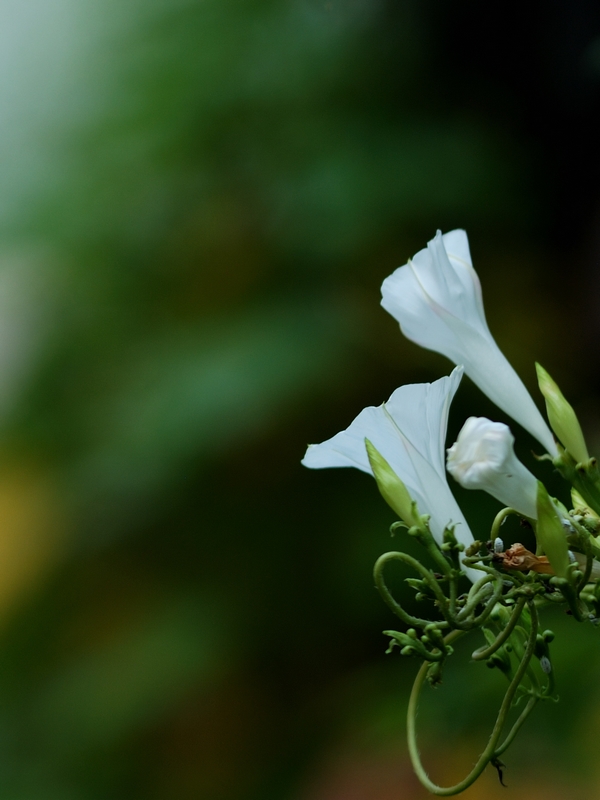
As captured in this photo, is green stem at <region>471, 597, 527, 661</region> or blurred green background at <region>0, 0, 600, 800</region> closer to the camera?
green stem at <region>471, 597, 527, 661</region>

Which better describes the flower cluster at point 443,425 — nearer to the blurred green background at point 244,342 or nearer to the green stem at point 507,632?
the green stem at point 507,632

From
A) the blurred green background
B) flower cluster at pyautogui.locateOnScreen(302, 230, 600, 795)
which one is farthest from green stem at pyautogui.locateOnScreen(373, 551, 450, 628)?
the blurred green background

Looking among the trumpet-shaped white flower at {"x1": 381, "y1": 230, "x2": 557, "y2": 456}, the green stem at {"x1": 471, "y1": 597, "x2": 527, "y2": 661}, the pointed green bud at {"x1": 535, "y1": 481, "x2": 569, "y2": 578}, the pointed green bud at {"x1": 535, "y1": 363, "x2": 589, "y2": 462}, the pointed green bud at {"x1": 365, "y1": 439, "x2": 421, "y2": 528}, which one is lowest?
the green stem at {"x1": 471, "y1": 597, "x2": 527, "y2": 661}

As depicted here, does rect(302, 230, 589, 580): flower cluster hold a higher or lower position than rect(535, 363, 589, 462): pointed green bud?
higher

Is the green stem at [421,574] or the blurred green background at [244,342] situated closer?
the green stem at [421,574]

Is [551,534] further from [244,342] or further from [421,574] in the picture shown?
[244,342]

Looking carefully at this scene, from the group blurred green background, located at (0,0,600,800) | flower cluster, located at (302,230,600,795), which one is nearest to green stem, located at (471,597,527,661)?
flower cluster, located at (302,230,600,795)

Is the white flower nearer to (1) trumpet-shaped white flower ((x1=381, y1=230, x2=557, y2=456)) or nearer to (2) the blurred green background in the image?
(1) trumpet-shaped white flower ((x1=381, y1=230, x2=557, y2=456))

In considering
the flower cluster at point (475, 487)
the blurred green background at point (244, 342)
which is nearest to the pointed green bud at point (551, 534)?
the flower cluster at point (475, 487)
